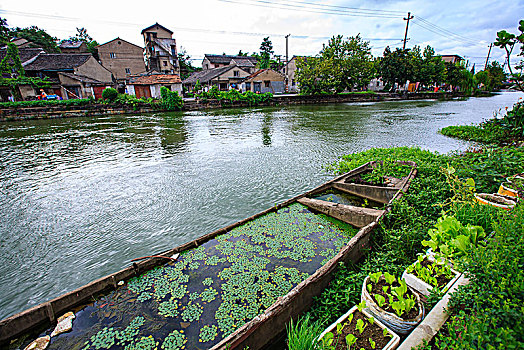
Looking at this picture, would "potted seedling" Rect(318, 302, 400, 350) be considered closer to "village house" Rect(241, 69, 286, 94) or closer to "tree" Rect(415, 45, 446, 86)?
"village house" Rect(241, 69, 286, 94)

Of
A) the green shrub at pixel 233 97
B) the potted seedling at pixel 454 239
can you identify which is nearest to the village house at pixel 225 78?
the green shrub at pixel 233 97

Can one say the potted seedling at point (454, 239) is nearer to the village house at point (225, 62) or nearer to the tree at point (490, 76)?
the village house at point (225, 62)

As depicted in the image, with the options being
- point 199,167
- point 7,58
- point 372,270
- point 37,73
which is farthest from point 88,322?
point 37,73

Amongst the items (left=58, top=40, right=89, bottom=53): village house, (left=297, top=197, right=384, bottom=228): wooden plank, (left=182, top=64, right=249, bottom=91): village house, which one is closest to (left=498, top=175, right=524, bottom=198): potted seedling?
(left=297, top=197, right=384, bottom=228): wooden plank

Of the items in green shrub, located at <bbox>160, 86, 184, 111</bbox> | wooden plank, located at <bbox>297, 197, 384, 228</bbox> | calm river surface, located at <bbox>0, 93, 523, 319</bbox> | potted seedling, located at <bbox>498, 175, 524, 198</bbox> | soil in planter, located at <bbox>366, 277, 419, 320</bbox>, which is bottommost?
calm river surface, located at <bbox>0, 93, 523, 319</bbox>

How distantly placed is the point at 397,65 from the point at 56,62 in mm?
46369

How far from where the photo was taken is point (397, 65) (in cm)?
3719

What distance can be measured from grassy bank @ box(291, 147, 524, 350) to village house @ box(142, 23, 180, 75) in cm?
4660

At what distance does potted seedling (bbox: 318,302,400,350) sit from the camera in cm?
224

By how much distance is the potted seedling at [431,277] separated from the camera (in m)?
2.66

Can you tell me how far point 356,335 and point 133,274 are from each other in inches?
120

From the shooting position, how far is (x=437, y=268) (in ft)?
9.41

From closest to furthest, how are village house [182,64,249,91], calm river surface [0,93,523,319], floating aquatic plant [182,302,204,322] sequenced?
floating aquatic plant [182,302,204,322] → calm river surface [0,93,523,319] → village house [182,64,249,91]

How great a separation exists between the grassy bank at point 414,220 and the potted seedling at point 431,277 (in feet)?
1.78
